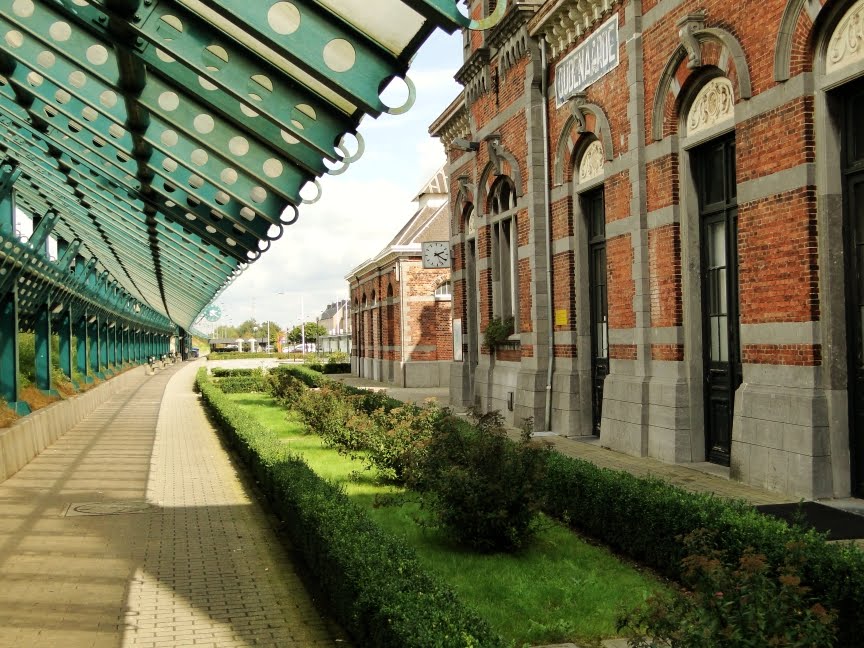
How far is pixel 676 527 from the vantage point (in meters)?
7.21

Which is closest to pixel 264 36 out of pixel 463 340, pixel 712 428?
pixel 712 428

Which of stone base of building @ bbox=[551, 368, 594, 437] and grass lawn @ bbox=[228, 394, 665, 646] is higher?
stone base of building @ bbox=[551, 368, 594, 437]

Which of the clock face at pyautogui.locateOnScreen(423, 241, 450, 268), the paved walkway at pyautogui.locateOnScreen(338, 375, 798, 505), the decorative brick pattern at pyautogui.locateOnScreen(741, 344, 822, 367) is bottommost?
the paved walkway at pyautogui.locateOnScreen(338, 375, 798, 505)

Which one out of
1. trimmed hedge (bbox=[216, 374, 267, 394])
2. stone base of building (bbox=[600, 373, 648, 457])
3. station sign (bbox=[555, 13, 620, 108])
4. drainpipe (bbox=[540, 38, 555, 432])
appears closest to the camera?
stone base of building (bbox=[600, 373, 648, 457])

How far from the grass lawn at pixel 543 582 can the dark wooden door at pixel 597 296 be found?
22.4 ft

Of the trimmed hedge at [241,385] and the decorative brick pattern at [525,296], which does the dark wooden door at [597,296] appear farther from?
the trimmed hedge at [241,385]

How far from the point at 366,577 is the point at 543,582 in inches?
81.3

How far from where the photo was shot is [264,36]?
4773 mm

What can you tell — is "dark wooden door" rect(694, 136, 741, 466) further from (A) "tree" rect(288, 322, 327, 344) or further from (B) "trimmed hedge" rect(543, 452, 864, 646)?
(A) "tree" rect(288, 322, 327, 344)

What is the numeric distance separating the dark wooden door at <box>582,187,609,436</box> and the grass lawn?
684 centimetres

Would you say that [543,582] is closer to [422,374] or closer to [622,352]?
[622,352]

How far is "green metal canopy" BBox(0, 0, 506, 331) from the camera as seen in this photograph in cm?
481

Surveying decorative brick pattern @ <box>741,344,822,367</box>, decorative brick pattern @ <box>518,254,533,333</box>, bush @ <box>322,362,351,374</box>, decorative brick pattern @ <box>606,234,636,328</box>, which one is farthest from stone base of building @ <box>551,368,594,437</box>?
bush @ <box>322,362,351,374</box>

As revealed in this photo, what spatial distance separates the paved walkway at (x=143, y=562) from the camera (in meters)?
6.43
